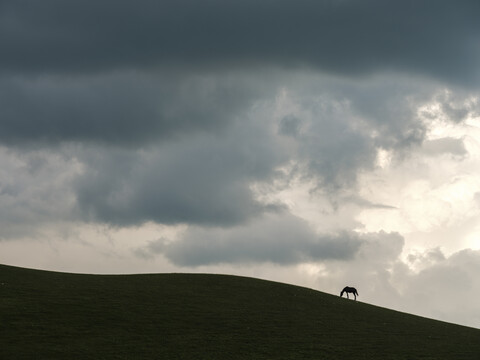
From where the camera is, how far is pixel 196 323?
180 feet

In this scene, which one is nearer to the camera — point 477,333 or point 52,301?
point 52,301

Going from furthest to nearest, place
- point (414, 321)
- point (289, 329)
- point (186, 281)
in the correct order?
point (186, 281) < point (414, 321) < point (289, 329)

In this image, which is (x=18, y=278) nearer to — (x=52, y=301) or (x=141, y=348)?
(x=52, y=301)

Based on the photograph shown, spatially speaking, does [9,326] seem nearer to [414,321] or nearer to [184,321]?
[184,321]

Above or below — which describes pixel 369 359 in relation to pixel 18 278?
below

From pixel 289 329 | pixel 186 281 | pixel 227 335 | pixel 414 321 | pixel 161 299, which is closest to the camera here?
pixel 227 335

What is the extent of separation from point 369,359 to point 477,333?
20336 millimetres

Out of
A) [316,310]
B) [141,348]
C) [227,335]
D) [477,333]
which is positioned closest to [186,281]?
[316,310]

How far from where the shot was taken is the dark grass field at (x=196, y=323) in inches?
1850

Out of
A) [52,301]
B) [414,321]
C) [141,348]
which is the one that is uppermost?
A: [414,321]

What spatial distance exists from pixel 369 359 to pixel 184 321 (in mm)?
15337

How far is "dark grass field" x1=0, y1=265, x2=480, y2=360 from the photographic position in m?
47.0

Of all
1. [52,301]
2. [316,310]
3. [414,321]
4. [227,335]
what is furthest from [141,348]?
[414,321]

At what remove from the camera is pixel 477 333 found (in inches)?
2539
